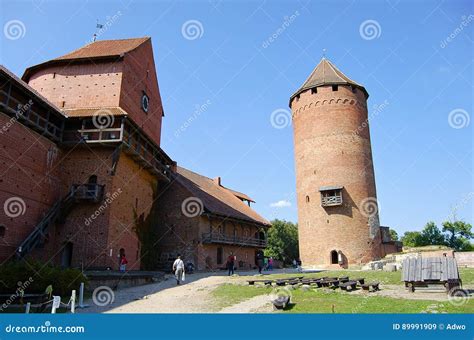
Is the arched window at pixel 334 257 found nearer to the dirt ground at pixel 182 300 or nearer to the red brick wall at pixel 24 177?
the dirt ground at pixel 182 300

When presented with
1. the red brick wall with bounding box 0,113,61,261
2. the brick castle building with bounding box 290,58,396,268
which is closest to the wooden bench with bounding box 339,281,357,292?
the red brick wall with bounding box 0,113,61,261

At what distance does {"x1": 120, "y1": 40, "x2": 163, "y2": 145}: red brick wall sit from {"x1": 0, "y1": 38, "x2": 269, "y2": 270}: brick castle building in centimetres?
8

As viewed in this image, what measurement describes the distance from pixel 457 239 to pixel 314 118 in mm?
43575

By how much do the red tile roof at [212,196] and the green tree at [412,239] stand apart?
3588 centimetres

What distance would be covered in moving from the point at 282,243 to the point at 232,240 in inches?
1053

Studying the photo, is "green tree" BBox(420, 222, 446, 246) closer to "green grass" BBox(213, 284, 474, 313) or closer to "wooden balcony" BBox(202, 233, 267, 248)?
"wooden balcony" BBox(202, 233, 267, 248)

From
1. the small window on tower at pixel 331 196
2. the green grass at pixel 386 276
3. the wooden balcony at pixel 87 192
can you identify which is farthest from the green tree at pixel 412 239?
the wooden balcony at pixel 87 192

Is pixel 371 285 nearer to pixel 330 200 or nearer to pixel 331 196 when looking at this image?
pixel 330 200

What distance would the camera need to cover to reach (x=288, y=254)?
57.8 m

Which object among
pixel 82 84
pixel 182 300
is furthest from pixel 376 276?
pixel 82 84

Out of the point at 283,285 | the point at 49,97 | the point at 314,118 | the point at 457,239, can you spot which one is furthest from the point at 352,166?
the point at 457,239

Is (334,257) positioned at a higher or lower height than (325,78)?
lower

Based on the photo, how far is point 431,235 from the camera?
62062 millimetres

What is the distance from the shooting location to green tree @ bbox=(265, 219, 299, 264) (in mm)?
56219
